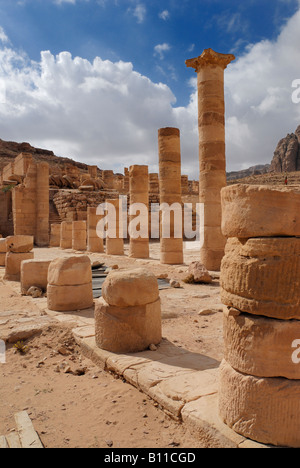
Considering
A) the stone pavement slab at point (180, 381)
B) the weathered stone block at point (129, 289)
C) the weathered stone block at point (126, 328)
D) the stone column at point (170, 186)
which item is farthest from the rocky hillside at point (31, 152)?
the stone pavement slab at point (180, 381)

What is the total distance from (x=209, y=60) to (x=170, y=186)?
14.7ft

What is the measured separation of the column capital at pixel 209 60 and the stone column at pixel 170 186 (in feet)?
8.48

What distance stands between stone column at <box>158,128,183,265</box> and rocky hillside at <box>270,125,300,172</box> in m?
58.6

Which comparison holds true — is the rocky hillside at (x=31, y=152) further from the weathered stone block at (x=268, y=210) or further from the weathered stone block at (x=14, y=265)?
the weathered stone block at (x=268, y=210)

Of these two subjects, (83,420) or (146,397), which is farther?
(146,397)

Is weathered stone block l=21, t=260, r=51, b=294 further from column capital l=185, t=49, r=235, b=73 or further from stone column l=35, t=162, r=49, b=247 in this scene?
stone column l=35, t=162, r=49, b=247

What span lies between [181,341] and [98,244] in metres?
12.7

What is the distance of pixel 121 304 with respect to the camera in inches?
179

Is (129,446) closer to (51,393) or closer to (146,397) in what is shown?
(146,397)

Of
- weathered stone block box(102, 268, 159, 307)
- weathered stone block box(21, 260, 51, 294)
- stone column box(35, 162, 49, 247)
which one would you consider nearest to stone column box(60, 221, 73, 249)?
stone column box(35, 162, 49, 247)

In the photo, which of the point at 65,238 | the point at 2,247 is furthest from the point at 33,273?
the point at 65,238

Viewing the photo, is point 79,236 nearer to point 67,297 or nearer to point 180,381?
point 67,297
